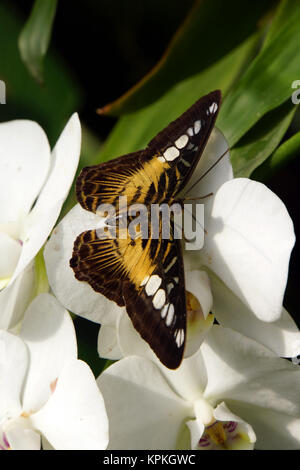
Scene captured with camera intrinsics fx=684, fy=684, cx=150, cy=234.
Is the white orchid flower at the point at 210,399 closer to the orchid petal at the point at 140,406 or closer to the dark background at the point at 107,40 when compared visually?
the orchid petal at the point at 140,406

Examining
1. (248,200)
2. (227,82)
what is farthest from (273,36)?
(248,200)

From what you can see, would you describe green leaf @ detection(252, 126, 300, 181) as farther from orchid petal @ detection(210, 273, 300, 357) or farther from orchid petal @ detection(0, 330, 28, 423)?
orchid petal @ detection(0, 330, 28, 423)

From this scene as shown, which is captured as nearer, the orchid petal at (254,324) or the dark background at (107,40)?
the orchid petal at (254,324)

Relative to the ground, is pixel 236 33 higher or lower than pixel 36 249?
higher

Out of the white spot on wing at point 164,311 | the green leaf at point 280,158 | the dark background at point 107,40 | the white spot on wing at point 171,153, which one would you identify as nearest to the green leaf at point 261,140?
the green leaf at point 280,158

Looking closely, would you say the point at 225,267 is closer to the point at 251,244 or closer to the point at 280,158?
the point at 251,244

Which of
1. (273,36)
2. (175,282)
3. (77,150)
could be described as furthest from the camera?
(273,36)

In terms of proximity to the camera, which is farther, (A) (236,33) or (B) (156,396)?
(A) (236,33)

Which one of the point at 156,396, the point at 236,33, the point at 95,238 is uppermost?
the point at 236,33

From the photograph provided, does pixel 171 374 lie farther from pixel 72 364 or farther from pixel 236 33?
pixel 236 33
